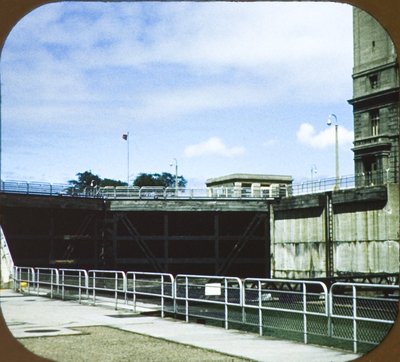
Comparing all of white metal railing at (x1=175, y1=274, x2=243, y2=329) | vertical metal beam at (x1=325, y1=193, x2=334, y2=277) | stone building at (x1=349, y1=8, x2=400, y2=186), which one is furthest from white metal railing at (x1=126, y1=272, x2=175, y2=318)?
stone building at (x1=349, y1=8, x2=400, y2=186)

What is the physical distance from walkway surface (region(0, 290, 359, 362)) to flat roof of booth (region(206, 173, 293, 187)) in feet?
131

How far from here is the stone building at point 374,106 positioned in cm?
3444

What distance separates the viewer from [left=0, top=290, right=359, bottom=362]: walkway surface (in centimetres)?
752

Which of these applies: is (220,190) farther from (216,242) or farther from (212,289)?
(212,289)

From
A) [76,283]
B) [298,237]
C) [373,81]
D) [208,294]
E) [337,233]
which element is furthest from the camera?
[373,81]

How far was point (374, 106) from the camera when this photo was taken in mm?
39219

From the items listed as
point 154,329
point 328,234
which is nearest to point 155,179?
point 328,234

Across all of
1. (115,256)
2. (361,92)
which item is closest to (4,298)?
(115,256)

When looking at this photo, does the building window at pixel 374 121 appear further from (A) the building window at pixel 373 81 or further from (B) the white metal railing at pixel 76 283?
(B) the white metal railing at pixel 76 283

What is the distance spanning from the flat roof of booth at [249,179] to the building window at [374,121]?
1633 centimetres

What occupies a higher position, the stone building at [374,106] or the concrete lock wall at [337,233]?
the stone building at [374,106]

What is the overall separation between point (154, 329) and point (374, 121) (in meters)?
32.3

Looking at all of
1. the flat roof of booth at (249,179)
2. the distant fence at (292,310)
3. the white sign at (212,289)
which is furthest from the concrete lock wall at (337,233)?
the white sign at (212,289)

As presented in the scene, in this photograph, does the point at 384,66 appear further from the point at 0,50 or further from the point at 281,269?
the point at 0,50
